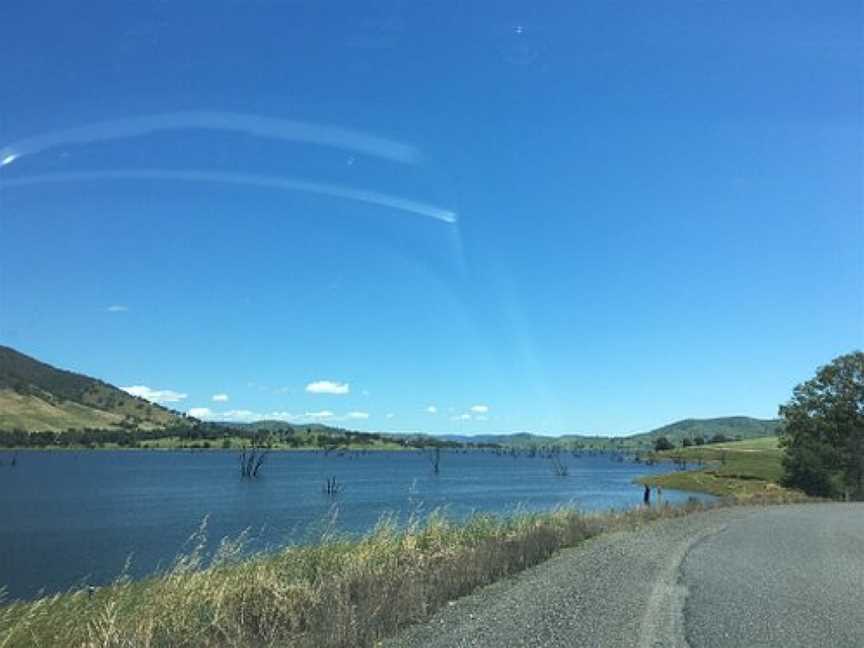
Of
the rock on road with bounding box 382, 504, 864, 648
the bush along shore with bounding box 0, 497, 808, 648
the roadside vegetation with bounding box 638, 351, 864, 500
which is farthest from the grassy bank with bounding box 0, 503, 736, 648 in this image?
the roadside vegetation with bounding box 638, 351, 864, 500

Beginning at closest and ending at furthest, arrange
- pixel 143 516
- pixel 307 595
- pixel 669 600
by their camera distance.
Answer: pixel 307 595 → pixel 669 600 → pixel 143 516

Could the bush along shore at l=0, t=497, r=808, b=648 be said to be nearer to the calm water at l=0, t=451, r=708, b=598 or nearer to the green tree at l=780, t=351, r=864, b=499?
the calm water at l=0, t=451, r=708, b=598

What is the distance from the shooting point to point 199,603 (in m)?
11.3

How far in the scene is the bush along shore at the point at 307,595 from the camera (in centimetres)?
1005

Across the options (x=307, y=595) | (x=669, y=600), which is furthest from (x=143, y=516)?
(x=669, y=600)

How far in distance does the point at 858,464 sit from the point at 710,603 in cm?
5951

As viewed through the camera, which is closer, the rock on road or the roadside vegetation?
the rock on road

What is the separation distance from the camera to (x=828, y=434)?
67250mm

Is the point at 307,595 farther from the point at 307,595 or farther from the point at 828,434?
the point at 828,434

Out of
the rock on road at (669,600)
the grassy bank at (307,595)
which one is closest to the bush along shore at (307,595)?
the grassy bank at (307,595)

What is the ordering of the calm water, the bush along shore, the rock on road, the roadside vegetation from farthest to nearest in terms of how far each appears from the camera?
the roadside vegetation
the calm water
the rock on road
the bush along shore

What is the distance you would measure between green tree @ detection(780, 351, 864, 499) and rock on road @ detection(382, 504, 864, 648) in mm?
42997

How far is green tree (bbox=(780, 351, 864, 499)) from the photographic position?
6081 centimetres

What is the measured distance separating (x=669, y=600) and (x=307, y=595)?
5716mm
